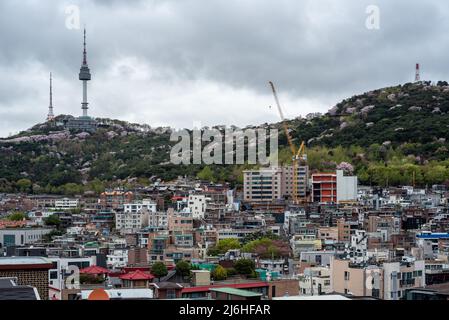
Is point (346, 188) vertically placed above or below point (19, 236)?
above

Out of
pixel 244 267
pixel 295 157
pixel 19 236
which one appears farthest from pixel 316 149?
pixel 244 267

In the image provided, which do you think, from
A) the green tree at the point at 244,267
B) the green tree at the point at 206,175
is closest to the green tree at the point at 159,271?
the green tree at the point at 244,267

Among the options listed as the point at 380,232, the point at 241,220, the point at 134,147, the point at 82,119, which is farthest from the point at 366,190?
the point at 82,119

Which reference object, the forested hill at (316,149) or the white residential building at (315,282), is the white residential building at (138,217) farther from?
the white residential building at (315,282)

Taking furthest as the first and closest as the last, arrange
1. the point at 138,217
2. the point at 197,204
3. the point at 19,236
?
the point at 197,204
the point at 138,217
the point at 19,236

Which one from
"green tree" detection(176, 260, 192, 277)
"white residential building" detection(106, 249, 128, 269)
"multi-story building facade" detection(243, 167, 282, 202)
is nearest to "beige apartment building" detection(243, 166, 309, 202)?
"multi-story building facade" detection(243, 167, 282, 202)

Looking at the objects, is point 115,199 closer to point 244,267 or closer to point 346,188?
point 346,188
